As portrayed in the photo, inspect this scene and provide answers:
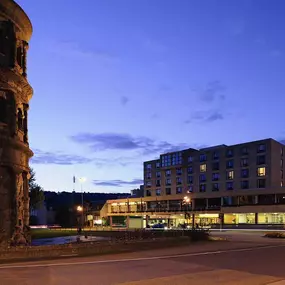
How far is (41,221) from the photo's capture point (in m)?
140

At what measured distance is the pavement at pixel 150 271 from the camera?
1423cm

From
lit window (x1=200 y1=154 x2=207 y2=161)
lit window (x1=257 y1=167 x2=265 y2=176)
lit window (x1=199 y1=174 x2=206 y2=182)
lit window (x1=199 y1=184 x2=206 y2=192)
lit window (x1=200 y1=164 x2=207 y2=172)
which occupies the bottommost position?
lit window (x1=199 y1=184 x2=206 y2=192)

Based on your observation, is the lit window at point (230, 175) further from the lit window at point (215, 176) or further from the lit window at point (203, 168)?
the lit window at point (203, 168)

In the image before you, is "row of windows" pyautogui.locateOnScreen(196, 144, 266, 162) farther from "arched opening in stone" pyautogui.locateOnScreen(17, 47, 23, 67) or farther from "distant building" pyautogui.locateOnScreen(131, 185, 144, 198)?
"arched opening in stone" pyautogui.locateOnScreen(17, 47, 23, 67)

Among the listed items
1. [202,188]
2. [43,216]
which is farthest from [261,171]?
[43,216]

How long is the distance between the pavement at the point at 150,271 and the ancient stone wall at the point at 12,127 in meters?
6.41

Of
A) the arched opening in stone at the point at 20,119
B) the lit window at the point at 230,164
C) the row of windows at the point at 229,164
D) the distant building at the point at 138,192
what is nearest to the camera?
the arched opening in stone at the point at 20,119

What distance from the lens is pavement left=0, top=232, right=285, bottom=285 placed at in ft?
46.7

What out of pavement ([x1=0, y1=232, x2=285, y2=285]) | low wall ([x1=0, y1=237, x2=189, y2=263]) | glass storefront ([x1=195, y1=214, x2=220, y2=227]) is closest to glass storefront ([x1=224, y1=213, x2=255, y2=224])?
glass storefront ([x1=195, y1=214, x2=220, y2=227])

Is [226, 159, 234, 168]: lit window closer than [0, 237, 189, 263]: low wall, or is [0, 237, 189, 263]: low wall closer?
[0, 237, 189, 263]: low wall

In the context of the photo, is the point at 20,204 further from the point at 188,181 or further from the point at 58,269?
the point at 188,181

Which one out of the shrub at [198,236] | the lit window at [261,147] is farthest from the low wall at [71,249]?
the lit window at [261,147]

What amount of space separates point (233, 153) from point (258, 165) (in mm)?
8958

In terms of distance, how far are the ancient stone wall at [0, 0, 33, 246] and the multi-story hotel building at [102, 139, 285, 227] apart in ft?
227
